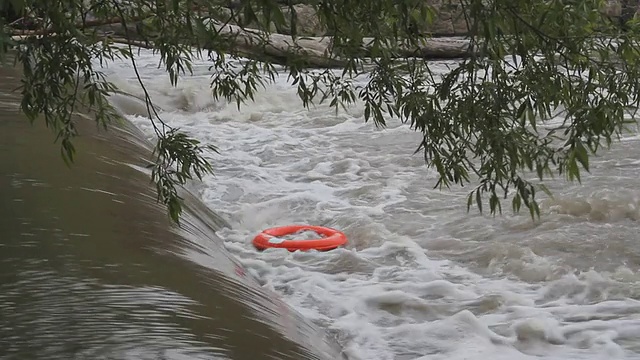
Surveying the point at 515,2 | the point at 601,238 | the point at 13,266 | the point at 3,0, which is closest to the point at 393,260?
the point at 601,238

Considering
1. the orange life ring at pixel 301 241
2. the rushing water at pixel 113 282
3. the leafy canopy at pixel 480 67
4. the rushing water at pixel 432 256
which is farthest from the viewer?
the orange life ring at pixel 301 241

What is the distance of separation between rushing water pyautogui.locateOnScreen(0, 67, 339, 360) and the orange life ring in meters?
1.01

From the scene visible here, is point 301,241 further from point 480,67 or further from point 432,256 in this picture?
point 480,67

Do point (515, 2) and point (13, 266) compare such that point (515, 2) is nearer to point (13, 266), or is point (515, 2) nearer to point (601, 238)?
point (13, 266)

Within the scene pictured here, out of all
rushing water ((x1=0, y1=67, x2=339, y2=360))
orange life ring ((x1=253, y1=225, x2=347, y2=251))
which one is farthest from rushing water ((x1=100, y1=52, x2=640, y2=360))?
rushing water ((x1=0, y1=67, x2=339, y2=360))

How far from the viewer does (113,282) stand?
10.8ft

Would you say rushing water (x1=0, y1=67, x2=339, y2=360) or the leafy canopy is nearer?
the leafy canopy

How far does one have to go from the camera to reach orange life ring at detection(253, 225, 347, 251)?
5.98m

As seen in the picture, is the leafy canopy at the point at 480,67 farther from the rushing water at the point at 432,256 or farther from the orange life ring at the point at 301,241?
the orange life ring at the point at 301,241

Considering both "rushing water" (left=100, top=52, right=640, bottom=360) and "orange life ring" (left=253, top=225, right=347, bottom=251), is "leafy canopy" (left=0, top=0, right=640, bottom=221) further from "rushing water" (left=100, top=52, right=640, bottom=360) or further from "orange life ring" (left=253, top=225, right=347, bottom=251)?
"orange life ring" (left=253, top=225, right=347, bottom=251)

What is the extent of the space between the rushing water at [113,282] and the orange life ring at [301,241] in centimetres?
101

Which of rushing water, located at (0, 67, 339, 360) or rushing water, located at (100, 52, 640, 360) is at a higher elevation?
rushing water, located at (0, 67, 339, 360)

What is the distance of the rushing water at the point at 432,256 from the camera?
4.45 meters

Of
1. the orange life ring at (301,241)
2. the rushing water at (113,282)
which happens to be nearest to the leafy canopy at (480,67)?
the rushing water at (113,282)
